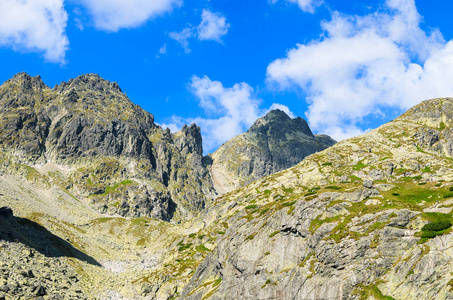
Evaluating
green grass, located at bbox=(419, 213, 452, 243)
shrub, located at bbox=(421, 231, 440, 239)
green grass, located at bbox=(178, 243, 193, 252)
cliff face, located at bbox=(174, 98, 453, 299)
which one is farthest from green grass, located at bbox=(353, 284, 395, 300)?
green grass, located at bbox=(178, 243, 193, 252)

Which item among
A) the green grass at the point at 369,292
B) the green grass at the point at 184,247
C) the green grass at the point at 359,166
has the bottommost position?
the green grass at the point at 369,292

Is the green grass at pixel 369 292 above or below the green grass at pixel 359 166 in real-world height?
below

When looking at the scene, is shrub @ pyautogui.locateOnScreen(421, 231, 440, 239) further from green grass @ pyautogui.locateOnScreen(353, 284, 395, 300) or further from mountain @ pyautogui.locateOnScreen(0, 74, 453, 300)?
green grass @ pyautogui.locateOnScreen(353, 284, 395, 300)

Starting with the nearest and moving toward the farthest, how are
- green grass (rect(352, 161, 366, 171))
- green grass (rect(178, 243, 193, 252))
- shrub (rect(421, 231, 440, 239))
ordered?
shrub (rect(421, 231, 440, 239)) < green grass (rect(178, 243, 193, 252)) < green grass (rect(352, 161, 366, 171))

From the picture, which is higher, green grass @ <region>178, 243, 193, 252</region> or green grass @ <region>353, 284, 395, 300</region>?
green grass @ <region>178, 243, 193, 252</region>

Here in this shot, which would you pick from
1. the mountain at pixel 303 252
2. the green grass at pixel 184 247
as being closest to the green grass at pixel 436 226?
the mountain at pixel 303 252

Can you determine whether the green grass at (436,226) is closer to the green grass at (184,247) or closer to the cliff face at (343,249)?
the cliff face at (343,249)

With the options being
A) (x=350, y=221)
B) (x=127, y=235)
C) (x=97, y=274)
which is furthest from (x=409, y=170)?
(x=127, y=235)

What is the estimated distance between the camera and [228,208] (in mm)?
139125

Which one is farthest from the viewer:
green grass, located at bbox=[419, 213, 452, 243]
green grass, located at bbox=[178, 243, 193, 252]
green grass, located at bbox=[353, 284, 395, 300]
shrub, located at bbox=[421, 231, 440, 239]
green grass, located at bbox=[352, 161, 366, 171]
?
green grass, located at bbox=[352, 161, 366, 171]

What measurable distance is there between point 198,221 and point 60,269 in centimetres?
8043

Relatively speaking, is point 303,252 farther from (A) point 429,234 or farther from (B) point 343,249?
(A) point 429,234

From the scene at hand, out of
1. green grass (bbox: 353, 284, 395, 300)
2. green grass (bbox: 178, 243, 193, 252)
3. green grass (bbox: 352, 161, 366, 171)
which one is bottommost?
green grass (bbox: 353, 284, 395, 300)

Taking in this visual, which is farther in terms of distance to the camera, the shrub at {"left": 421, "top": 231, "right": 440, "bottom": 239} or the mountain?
the mountain
